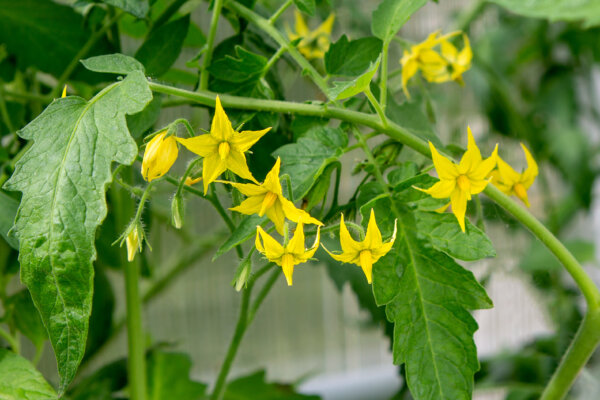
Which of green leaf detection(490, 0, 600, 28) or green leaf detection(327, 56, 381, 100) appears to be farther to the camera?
green leaf detection(490, 0, 600, 28)

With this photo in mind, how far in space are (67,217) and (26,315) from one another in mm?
195

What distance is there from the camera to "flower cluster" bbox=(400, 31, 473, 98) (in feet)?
1.32

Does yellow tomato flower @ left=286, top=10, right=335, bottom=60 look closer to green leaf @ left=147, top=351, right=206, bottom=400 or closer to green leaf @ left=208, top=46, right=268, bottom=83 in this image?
green leaf @ left=208, top=46, right=268, bottom=83

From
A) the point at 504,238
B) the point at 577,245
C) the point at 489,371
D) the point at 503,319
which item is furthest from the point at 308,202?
the point at 503,319

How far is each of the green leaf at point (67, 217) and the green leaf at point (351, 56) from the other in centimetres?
12

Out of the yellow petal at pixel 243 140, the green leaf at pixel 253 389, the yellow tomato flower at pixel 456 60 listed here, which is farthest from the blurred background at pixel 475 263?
the yellow petal at pixel 243 140

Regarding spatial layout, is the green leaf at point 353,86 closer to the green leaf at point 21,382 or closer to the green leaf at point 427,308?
the green leaf at point 427,308

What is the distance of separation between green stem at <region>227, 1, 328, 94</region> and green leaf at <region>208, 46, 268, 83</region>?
0.05 ft

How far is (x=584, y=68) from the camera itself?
1007mm

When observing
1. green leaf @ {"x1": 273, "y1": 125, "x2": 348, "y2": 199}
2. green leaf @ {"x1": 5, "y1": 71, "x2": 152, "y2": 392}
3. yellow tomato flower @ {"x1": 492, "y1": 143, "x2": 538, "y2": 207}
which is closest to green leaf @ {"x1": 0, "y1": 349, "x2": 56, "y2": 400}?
green leaf @ {"x1": 5, "y1": 71, "x2": 152, "y2": 392}

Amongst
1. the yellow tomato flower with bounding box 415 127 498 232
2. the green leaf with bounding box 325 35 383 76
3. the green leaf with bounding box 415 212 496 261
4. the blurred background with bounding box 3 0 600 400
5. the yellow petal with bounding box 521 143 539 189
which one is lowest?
the blurred background with bounding box 3 0 600 400

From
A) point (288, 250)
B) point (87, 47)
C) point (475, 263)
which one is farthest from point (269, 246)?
point (475, 263)

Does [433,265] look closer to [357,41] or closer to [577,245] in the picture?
[357,41]

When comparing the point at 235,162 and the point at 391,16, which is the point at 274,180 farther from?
the point at 391,16
